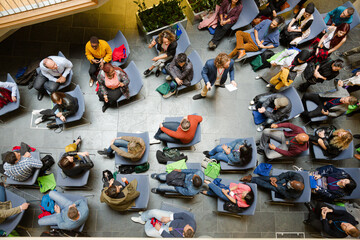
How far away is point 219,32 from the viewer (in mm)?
5543

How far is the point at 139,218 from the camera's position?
4363 millimetres

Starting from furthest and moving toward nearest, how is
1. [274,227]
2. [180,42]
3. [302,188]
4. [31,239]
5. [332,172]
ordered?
[180,42]
[274,227]
[332,172]
[302,188]
[31,239]

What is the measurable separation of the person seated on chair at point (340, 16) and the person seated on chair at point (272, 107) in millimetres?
2185

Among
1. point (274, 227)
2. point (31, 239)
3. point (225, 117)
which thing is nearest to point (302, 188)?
point (274, 227)

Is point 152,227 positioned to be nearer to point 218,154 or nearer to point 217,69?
point 218,154

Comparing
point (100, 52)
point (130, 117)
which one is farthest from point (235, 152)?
point (100, 52)

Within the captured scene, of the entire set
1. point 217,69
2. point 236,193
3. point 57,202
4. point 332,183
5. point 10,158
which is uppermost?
point 10,158

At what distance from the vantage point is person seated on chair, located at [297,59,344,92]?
456 cm

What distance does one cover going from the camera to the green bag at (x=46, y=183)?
4.41m

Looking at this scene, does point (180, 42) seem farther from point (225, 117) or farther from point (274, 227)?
point (274, 227)

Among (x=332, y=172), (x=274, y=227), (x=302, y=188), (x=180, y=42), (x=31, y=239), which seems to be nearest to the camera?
(x=31, y=239)

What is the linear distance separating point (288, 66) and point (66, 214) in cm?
482

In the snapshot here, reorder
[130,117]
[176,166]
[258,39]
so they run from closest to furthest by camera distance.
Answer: [176,166]
[130,117]
[258,39]

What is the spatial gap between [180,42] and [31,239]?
4159 mm
